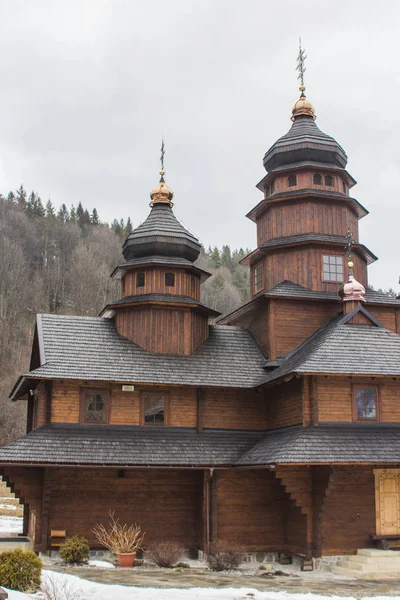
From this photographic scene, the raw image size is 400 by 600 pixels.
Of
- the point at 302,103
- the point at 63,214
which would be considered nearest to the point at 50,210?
the point at 63,214

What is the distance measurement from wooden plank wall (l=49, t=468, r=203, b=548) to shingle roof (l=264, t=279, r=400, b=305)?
603 cm

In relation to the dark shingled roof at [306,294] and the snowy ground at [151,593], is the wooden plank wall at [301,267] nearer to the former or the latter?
the dark shingled roof at [306,294]

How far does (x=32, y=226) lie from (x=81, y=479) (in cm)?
4846

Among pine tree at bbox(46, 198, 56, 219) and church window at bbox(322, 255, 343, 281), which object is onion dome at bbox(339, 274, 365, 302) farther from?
pine tree at bbox(46, 198, 56, 219)

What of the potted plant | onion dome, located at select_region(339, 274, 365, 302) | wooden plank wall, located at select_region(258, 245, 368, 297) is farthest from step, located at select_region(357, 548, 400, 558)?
wooden plank wall, located at select_region(258, 245, 368, 297)

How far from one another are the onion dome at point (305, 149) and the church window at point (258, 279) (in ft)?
11.8

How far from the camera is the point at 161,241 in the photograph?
23.0 metres

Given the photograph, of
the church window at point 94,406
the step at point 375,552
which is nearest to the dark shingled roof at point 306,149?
the church window at point 94,406

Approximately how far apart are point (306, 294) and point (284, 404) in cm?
406

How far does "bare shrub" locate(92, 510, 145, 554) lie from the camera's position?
56.2ft

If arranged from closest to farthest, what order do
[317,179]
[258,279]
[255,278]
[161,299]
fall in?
[161,299] → [317,179] → [258,279] → [255,278]

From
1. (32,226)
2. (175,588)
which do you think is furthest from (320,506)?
(32,226)

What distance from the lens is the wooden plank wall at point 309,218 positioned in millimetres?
23609

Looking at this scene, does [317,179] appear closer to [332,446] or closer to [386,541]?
[332,446]
